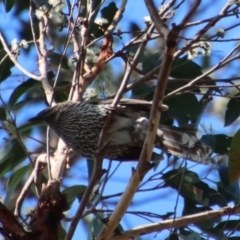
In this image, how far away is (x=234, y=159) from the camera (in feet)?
9.82

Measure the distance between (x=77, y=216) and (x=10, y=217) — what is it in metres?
0.32

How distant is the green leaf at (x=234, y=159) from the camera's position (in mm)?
2971

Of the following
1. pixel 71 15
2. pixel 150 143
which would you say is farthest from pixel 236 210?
pixel 71 15

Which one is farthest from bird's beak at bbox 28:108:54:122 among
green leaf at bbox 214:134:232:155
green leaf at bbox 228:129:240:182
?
green leaf at bbox 228:129:240:182

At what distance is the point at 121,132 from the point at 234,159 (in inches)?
24.2

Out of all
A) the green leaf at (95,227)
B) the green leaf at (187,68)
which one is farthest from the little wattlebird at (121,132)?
the green leaf at (95,227)

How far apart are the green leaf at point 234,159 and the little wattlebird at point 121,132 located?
0.27 m

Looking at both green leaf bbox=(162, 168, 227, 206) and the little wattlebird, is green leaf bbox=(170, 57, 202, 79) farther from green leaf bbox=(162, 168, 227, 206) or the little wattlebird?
green leaf bbox=(162, 168, 227, 206)

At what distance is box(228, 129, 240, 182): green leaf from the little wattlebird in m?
0.27

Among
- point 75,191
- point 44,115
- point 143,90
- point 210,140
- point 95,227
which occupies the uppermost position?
point 143,90

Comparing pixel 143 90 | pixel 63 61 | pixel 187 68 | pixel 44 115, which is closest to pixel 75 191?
pixel 44 115

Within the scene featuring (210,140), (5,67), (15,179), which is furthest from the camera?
(5,67)

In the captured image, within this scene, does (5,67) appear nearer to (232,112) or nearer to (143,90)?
→ (143,90)

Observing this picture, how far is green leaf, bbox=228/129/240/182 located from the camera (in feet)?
9.75
